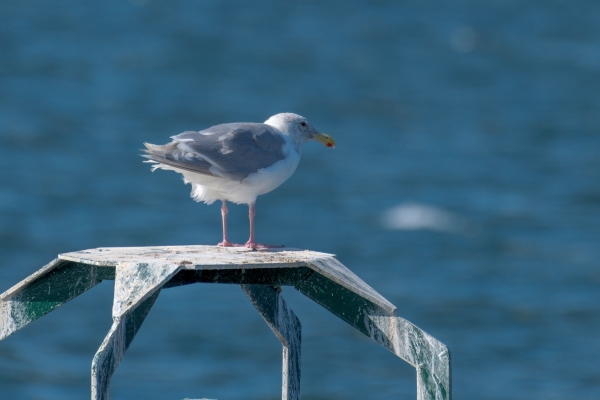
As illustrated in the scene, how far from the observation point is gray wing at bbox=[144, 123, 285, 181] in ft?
21.9

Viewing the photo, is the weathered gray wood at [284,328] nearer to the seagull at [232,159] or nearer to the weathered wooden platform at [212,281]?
the seagull at [232,159]

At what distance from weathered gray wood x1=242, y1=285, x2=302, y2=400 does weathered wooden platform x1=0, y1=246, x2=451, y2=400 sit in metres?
0.80

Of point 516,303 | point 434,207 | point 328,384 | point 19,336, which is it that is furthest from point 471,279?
point 19,336

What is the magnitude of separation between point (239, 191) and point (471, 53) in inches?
1126

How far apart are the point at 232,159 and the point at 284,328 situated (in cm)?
125

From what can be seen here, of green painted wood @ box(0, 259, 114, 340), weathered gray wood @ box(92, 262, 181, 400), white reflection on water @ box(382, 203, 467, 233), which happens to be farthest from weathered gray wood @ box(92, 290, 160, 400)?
white reflection on water @ box(382, 203, 467, 233)

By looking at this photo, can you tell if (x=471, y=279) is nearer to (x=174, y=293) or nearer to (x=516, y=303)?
(x=516, y=303)

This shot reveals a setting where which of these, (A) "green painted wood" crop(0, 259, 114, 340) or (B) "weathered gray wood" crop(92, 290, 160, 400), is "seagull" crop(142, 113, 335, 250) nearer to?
(A) "green painted wood" crop(0, 259, 114, 340)

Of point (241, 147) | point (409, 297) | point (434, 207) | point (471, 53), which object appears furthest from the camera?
point (471, 53)

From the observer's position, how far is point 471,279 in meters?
21.0

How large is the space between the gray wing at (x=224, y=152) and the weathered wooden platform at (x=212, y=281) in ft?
2.12

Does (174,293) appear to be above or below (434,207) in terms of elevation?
below

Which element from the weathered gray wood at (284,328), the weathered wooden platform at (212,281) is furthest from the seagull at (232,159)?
the weathered wooden platform at (212,281)

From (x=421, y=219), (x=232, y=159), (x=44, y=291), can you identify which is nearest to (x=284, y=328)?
(x=232, y=159)
